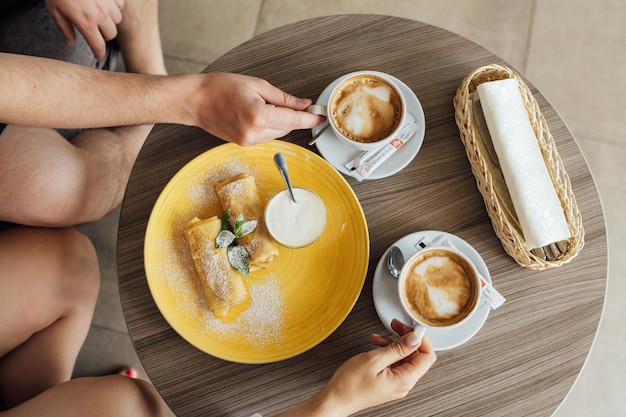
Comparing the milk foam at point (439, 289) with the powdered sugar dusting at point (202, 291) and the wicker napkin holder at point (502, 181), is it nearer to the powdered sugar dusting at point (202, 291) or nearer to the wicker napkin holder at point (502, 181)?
the wicker napkin holder at point (502, 181)

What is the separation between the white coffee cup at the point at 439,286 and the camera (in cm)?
108

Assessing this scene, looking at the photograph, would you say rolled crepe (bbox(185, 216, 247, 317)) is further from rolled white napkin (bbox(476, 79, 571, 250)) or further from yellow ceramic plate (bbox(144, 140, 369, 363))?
rolled white napkin (bbox(476, 79, 571, 250))

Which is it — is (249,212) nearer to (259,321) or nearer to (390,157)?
(259,321)

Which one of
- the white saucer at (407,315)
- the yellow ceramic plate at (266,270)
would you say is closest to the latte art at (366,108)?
the yellow ceramic plate at (266,270)

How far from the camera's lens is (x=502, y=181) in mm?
1170

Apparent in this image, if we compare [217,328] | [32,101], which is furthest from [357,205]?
[32,101]

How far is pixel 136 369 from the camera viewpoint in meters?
1.95

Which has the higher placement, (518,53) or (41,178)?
(41,178)

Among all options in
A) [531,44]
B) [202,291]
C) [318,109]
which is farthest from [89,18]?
[531,44]

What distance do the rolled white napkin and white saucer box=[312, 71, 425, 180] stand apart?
146mm

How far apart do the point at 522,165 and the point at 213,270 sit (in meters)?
0.71

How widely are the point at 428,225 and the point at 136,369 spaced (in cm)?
131

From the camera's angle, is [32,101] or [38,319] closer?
[32,101]

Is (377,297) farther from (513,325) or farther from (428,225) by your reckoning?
(513,325)
